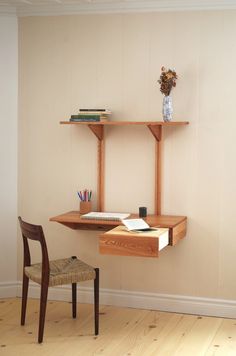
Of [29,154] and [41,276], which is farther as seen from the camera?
[29,154]

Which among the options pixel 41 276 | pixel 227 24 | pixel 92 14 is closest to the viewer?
pixel 41 276

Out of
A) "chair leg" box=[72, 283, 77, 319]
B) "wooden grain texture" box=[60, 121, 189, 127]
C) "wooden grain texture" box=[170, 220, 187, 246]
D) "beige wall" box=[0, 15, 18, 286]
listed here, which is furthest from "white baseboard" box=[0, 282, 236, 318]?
"wooden grain texture" box=[60, 121, 189, 127]

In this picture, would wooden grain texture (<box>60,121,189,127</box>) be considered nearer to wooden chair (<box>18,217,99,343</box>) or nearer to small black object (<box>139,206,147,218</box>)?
small black object (<box>139,206,147,218</box>)

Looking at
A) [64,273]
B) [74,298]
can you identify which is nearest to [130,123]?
[64,273]

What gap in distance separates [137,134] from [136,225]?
0.84 metres

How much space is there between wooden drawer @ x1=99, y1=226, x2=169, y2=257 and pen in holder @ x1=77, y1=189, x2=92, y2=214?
2.21 feet

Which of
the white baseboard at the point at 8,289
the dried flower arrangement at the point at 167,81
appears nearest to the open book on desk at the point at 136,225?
the dried flower arrangement at the point at 167,81

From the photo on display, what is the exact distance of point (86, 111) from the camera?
4.24m

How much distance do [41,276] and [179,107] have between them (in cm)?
154

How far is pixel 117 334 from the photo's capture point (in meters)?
3.89

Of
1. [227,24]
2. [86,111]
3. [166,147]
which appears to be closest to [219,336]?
[166,147]

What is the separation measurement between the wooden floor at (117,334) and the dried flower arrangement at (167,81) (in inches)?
63.7

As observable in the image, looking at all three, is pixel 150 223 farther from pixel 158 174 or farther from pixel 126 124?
pixel 126 124

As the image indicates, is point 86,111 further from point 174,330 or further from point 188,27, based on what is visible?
point 174,330
